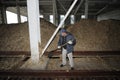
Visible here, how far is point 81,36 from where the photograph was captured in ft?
33.5

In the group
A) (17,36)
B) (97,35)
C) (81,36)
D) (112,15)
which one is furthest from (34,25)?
(112,15)

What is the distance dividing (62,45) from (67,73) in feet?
4.46

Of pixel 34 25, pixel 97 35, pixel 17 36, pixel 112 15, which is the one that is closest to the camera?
pixel 34 25

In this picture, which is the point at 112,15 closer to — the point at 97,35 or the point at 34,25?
the point at 97,35

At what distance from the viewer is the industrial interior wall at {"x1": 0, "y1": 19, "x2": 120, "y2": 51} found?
30.3 feet

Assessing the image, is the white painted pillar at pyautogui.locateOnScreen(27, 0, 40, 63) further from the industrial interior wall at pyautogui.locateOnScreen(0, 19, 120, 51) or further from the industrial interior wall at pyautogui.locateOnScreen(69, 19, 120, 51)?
the industrial interior wall at pyautogui.locateOnScreen(69, 19, 120, 51)

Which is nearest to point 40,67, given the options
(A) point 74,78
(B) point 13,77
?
(B) point 13,77

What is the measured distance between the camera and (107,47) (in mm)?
9156

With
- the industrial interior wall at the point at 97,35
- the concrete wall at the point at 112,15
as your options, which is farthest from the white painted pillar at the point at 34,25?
the concrete wall at the point at 112,15

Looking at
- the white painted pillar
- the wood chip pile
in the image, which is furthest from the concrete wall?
the white painted pillar

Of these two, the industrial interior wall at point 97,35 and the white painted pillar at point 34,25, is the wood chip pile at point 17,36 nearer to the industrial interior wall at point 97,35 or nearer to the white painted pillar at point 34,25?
the white painted pillar at point 34,25

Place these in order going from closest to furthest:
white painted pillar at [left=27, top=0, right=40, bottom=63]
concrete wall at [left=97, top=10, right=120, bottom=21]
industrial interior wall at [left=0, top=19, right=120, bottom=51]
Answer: white painted pillar at [left=27, top=0, right=40, bottom=63], industrial interior wall at [left=0, top=19, right=120, bottom=51], concrete wall at [left=97, top=10, right=120, bottom=21]

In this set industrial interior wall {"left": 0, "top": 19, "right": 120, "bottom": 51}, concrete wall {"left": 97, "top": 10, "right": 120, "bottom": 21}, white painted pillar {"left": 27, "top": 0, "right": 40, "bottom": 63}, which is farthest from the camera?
concrete wall {"left": 97, "top": 10, "right": 120, "bottom": 21}

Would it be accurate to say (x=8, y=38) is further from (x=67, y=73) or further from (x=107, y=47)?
(x=107, y=47)
